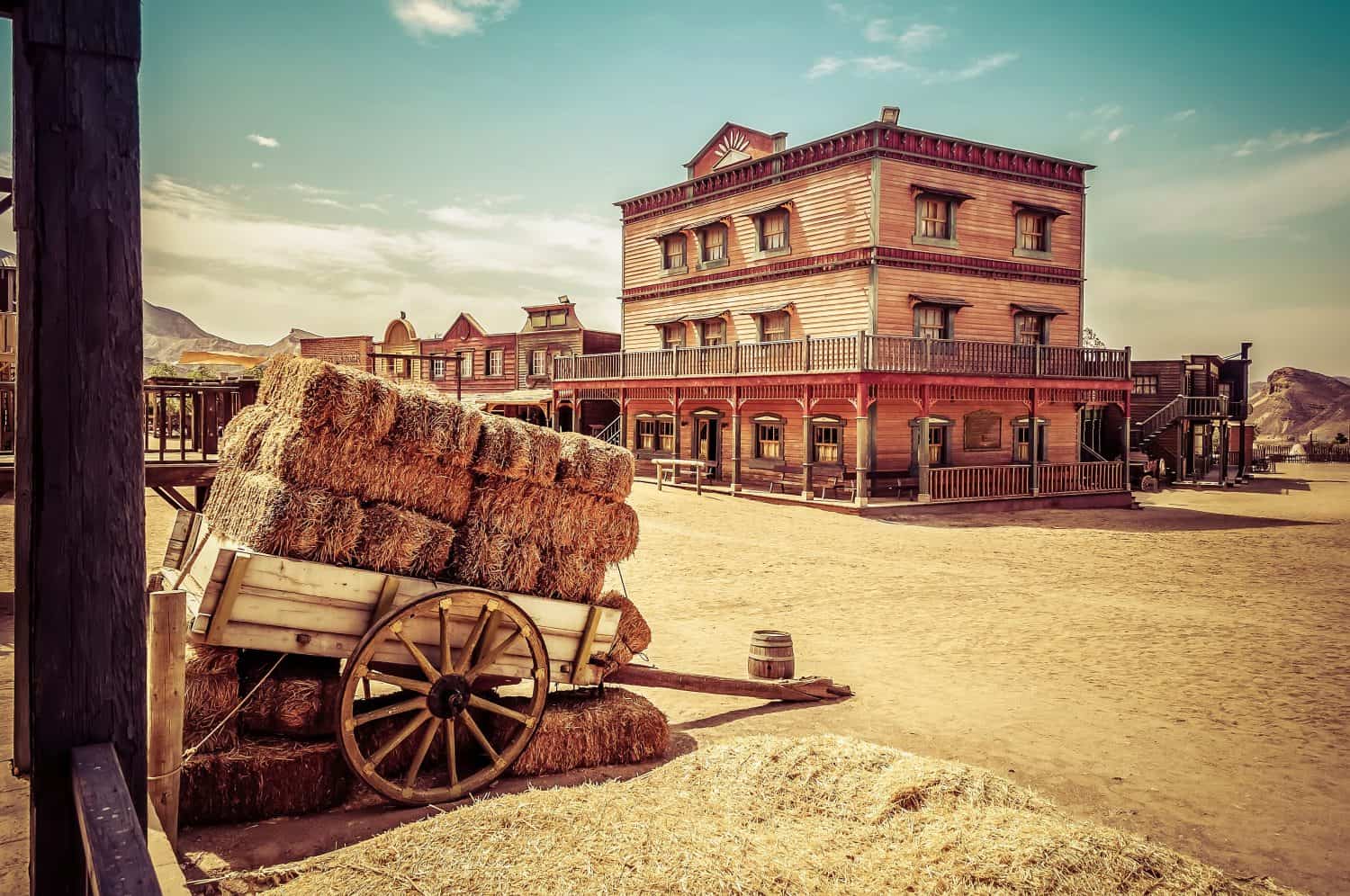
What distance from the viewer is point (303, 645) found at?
4.68 metres

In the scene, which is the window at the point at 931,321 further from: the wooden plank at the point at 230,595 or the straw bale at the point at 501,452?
the wooden plank at the point at 230,595

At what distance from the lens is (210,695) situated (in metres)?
4.70

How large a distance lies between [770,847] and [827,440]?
23923 mm


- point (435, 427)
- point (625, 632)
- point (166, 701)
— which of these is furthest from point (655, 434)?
point (166, 701)

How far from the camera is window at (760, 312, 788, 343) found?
3012cm

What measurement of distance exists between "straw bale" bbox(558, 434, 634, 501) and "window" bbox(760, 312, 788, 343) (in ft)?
80.3

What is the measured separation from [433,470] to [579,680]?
1.78m

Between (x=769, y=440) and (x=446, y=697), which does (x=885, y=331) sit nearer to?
(x=769, y=440)

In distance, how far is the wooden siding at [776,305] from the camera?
27.6m

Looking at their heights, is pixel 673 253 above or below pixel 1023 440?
above

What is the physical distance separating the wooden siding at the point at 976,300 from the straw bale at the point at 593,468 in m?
21.5

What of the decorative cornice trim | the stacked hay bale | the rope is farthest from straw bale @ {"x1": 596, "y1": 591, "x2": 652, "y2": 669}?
the decorative cornice trim

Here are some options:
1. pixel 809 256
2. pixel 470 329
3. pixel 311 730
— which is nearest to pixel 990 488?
pixel 809 256

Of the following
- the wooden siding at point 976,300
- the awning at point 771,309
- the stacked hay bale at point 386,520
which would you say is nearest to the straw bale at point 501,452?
the stacked hay bale at point 386,520
